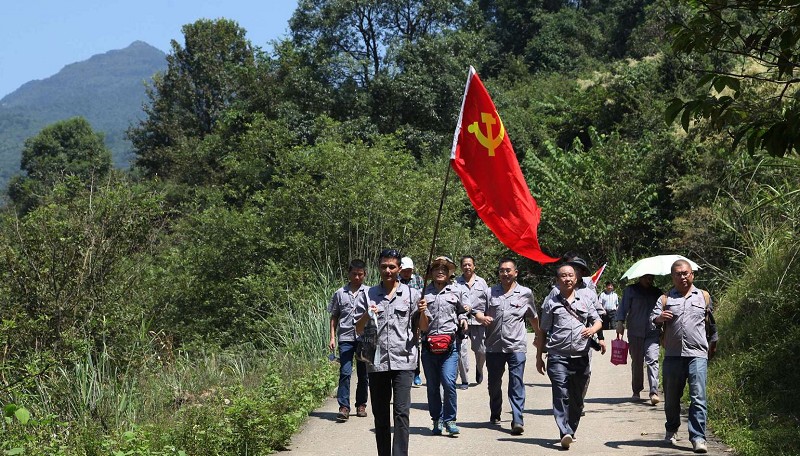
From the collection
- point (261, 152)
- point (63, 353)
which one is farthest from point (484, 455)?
point (261, 152)

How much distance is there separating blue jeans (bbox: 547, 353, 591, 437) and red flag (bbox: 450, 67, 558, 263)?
1.31 meters

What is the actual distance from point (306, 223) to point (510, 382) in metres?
12.6

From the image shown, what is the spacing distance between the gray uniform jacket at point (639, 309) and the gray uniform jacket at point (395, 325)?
4.25m

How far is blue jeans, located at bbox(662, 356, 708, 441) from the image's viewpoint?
9.55 metres

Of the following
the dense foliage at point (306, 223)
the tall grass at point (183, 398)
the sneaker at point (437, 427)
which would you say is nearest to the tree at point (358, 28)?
the dense foliage at point (306, 223)

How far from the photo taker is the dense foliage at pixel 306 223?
11.4 m

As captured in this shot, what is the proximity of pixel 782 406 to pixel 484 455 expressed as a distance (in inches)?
137

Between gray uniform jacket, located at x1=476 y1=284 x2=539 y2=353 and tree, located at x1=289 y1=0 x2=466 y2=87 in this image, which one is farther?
tree, located at x1=289 y1=0 x2=466 y2=87

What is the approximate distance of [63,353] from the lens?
1440 cm

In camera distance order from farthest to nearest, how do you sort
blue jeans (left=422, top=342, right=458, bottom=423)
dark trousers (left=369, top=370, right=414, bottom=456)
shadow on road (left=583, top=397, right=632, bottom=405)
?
shadow on road (left=583, top=397, right=632, bottom=405) → blue jeans (left=422, top=342, right=458, bottom=423) → dark trousers (left=369, top=370, right=414, bottom=456)

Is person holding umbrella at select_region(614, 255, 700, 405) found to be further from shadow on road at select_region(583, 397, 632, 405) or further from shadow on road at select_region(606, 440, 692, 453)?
shadow on road at select_region(606, 440, 692, 453)

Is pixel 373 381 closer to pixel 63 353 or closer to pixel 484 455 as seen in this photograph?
pixel 484 455

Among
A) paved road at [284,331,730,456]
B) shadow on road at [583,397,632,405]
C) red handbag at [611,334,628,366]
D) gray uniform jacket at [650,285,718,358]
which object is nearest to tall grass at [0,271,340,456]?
paved road at [284,331,730,456]

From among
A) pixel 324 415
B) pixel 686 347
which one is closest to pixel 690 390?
pixel 686 347
